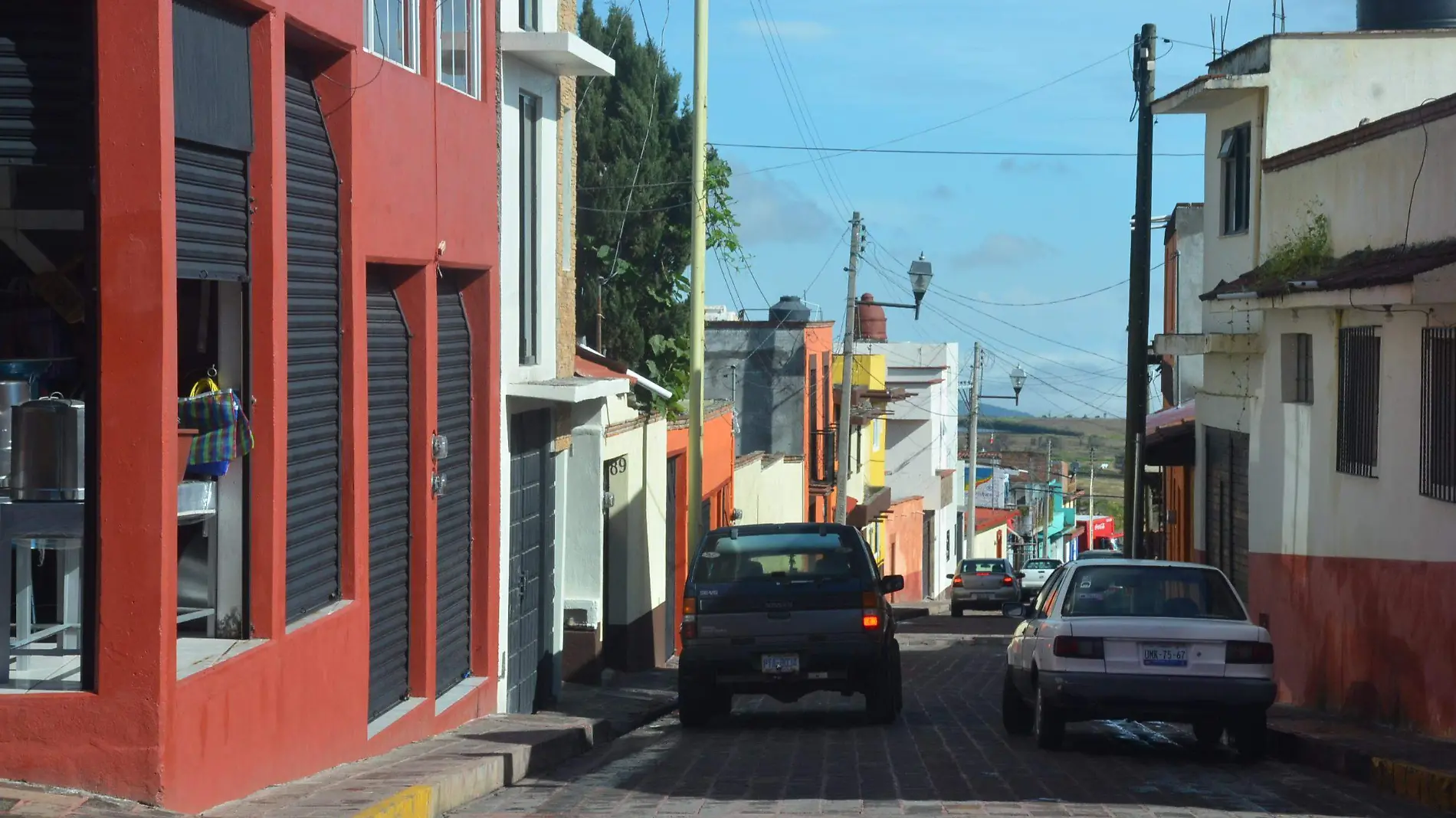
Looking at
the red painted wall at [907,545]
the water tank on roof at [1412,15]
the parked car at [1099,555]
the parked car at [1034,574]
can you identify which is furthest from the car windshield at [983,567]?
the water tank on roof at [1412,15]

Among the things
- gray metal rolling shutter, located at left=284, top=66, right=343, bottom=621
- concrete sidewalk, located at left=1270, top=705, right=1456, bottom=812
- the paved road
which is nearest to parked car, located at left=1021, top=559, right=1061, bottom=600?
the paved road

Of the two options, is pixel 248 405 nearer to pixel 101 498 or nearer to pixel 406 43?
pixel 101 498

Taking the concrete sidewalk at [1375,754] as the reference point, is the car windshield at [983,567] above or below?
below

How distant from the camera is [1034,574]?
52281 millimetres

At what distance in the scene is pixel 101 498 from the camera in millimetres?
7488

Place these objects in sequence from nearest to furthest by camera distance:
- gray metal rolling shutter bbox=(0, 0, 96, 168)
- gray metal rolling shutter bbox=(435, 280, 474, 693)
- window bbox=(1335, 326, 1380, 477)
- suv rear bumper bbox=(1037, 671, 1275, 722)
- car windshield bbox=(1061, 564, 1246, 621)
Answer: gray metal rolling shutter bbox=(0, 0, 96, 168)
suv rear bumper bbox=(1037, 671, 1275, 722)
car windshield bbox=(1061, 564, 1246, 621)
gray metal rolling shutter bbox=(435, 280, 474, 693)
window bbox=(1335, 326, 1380, 477)

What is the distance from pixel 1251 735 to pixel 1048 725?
4.76 ft

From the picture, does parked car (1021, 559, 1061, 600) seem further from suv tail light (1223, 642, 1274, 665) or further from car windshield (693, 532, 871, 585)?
suv tail light (1223, 642, 1274, 665)

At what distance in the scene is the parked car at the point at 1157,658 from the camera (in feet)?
39.9

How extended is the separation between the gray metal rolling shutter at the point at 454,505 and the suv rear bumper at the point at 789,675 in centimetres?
206

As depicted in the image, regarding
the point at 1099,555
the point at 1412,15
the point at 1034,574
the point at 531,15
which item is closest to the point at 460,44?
the point at 531,15

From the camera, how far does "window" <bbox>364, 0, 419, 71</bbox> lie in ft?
37.6

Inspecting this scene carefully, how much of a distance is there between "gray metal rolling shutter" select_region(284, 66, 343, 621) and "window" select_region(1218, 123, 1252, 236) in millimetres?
13742

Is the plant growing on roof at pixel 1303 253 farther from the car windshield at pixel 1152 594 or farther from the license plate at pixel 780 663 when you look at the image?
the license plate at pixel 780 663
